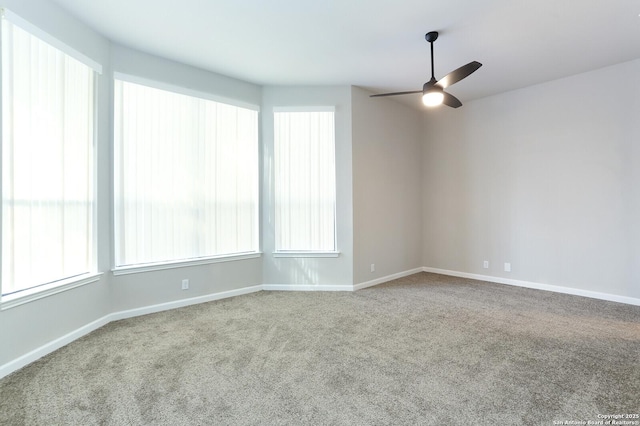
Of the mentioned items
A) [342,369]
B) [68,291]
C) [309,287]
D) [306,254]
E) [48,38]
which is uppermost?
[48,38]

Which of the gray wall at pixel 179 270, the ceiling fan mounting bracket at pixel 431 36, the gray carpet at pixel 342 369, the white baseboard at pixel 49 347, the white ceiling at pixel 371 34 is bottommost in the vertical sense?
the gray carpet at pixel 342 369

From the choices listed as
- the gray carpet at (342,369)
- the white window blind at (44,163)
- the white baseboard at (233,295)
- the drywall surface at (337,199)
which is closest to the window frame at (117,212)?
the drywall surface at (337,199)

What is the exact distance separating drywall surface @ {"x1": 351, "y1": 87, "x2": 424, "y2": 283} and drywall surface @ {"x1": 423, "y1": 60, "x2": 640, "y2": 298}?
1.09 feet

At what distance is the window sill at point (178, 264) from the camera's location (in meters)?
3.48

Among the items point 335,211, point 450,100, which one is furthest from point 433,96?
point 335,211

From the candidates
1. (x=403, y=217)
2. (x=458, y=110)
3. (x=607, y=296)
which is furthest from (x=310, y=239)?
(x=607, y=296)

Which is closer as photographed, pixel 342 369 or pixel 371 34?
pixel 342 369

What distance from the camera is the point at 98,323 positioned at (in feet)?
10.5

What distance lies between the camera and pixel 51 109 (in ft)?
9.04

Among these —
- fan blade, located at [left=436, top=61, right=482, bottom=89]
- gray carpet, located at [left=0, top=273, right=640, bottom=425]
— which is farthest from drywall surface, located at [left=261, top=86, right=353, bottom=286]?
fan blade, located at [left=436, top=61, right=482, bottom=89]

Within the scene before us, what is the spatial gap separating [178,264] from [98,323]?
97 cm

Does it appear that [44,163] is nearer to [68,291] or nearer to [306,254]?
[68,291]

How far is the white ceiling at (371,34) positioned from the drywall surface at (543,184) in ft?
1.85

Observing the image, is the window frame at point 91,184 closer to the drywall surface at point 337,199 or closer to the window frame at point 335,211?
the drywall surface at point 337,199
